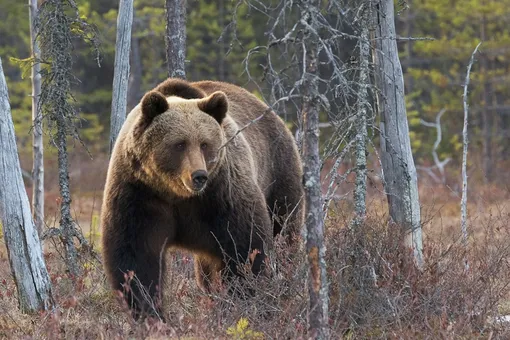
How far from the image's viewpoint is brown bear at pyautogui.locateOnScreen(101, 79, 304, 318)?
6559 millimetres

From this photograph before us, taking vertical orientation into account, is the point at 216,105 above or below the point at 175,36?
below

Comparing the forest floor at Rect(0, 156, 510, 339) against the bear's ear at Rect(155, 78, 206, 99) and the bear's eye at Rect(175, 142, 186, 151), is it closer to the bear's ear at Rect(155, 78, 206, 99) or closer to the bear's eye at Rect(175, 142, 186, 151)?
the bear's eye at Rect(175, 142, 186, 151)

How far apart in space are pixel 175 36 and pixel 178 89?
8.58 feet

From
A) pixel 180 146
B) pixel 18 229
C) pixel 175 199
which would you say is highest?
pixel 180 146

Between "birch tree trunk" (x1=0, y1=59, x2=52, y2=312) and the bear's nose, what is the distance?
1953mm

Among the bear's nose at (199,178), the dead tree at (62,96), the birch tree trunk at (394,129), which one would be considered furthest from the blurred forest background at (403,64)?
the bear's nose at (199,178)

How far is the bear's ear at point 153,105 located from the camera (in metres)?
6.54

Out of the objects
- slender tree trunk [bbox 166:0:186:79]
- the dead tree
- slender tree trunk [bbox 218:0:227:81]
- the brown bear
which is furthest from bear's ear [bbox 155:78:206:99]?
slender tree trunk [bbox 218:0:227:81]

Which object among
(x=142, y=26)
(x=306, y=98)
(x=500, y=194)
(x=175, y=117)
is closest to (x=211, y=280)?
(x=175, y=117)

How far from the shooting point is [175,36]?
991cm

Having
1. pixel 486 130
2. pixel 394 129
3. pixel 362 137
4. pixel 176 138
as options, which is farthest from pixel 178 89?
pixel 486 130

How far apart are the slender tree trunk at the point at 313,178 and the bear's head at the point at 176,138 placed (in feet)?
4.57

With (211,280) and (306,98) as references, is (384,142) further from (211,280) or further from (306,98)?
(306,98)

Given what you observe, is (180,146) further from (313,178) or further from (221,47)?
(221,47)
